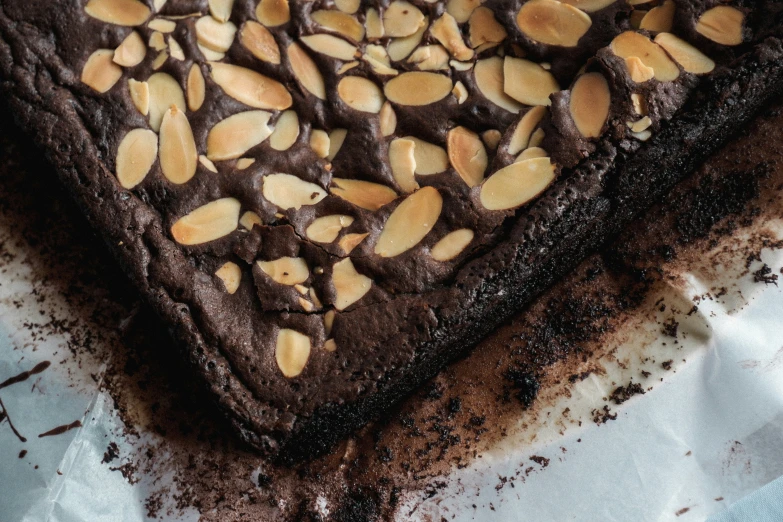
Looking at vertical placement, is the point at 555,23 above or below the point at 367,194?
above

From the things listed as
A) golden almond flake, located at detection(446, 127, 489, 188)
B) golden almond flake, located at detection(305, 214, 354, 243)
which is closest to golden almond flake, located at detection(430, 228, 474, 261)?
golden almond flake, located at detection(446, 127, 489, 188)

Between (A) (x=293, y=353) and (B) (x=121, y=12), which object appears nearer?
(A) (x=293, y=353)

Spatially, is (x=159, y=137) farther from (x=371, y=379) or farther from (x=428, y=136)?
(x=371, y=379)

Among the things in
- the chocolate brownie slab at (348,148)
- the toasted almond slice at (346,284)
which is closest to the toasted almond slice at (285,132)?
the chocolate brownie slab at (348,148)

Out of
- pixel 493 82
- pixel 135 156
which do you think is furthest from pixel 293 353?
pixel 493 82

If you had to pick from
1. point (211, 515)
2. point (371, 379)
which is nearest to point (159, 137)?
point (371, 379)

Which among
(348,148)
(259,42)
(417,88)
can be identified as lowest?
(348,148)

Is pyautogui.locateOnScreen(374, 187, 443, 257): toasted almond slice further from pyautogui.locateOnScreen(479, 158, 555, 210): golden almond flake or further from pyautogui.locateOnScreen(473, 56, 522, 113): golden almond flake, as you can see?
pyautogui.locateOnScreen(473, 56, 522, 113): golden almond flake

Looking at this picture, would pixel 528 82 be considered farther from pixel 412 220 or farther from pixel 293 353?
pixel 293 353
